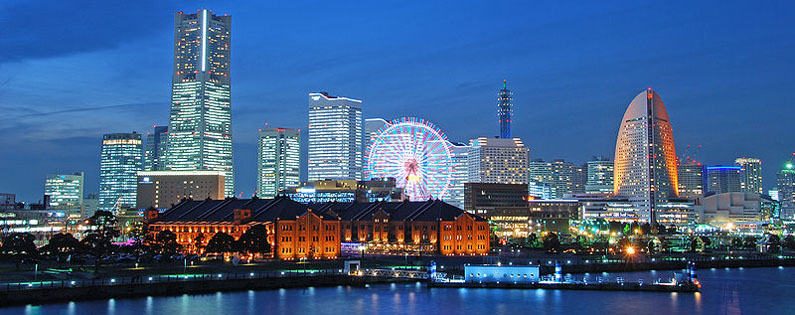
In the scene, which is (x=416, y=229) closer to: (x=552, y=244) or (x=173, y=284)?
(x=552, y=244)

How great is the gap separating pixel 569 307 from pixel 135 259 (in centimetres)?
6370

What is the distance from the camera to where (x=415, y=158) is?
174m

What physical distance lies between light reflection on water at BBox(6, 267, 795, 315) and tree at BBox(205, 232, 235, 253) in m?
27.8

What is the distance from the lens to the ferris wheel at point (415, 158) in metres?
175

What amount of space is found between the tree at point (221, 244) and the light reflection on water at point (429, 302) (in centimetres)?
2780

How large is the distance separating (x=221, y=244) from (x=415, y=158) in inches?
2355

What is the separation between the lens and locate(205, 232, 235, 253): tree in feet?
406

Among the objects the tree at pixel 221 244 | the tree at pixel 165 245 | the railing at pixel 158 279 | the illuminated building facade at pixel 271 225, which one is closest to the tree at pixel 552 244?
the illuminated building facade at pixel 271 225

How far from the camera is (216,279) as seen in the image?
98.4m

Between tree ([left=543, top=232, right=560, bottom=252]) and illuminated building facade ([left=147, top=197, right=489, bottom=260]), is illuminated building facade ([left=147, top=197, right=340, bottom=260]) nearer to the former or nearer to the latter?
illuminated building facade ([left=147, top=197, right=489, bottom=260])

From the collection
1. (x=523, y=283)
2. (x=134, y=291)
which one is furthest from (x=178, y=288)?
(x=523, y=283)

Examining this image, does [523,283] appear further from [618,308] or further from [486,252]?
[486,252]

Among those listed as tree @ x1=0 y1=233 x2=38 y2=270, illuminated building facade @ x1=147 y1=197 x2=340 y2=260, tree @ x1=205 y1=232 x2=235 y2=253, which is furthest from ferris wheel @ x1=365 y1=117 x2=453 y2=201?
tree @ x1=0 y1=233 x2=38 y2=270

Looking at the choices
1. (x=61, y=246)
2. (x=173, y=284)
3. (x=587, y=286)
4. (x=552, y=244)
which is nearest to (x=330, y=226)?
(x=61, y=246)
